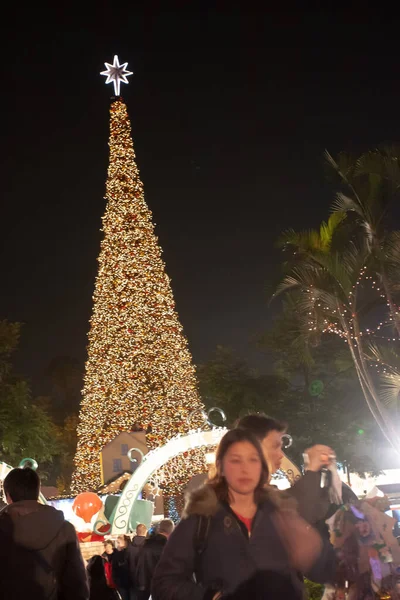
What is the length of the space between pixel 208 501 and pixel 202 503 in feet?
0.08

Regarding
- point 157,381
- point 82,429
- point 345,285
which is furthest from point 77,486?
point 345,285

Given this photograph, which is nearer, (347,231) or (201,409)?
(347,231)

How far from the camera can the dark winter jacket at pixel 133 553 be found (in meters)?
9.95

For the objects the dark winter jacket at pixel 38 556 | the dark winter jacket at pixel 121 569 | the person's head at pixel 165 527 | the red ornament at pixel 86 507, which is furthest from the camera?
the red ornament at pixel 86 507

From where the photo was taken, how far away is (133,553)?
403 inches

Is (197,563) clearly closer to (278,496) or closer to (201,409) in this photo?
(278,496)

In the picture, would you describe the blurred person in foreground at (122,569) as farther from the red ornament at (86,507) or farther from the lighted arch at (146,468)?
the red ornament at (86,507)

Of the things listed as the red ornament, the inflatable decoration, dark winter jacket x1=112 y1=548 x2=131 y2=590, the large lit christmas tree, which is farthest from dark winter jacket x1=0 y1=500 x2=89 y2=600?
the large lit christmas tree

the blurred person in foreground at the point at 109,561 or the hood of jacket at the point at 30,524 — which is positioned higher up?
the hood of jacket at the point at 30,524

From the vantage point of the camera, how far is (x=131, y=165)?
25.5 metres

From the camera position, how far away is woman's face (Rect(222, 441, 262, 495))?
118 inches

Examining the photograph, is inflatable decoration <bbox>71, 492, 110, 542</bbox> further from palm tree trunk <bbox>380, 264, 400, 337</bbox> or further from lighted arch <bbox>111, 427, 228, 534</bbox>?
palm tree trunk <bbox>380, 264, 400, 337</bbox>

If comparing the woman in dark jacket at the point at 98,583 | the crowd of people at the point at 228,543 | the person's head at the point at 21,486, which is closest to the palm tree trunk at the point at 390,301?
the woman in dark jacket at the point at 98,583

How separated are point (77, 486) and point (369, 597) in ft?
68.4
